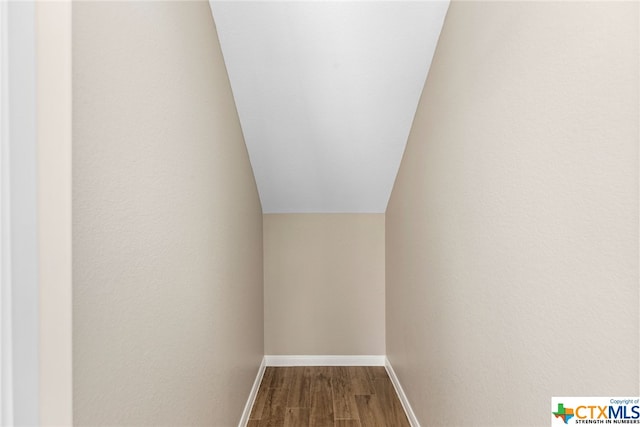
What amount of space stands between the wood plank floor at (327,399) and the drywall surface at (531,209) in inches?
25.8

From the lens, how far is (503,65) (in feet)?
4.64

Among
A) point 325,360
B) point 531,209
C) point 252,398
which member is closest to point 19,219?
point 531,209

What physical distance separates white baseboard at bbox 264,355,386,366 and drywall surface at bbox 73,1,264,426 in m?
1.58

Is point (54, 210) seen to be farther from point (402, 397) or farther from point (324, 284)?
point (324, 284)

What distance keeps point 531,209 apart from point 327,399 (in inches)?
89.3

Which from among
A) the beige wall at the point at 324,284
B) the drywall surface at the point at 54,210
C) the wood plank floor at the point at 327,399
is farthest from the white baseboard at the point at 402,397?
the drywall surface at the point at 54,210

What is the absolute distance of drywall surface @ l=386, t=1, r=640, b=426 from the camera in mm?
894

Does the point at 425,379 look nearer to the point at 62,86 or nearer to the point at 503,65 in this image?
the point at 503,65

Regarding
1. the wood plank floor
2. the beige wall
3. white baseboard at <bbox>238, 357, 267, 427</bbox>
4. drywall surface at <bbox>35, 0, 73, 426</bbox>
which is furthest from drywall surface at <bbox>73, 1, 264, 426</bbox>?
the beige wall

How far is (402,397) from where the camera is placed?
2.99m

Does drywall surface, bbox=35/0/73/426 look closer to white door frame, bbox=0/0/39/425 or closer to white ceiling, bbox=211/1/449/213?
white door frame, bbox=0/0/39/425

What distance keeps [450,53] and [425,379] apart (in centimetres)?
161

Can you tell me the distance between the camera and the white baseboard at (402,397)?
104 inches

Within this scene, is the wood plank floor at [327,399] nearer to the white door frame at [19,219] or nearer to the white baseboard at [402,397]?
the white baseboard at [402,397]
